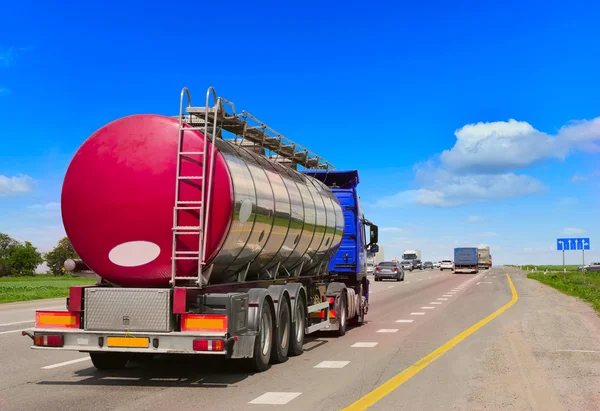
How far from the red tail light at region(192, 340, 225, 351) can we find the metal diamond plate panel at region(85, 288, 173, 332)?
0.40 metres

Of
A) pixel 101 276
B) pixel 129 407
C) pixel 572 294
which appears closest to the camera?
pixel 129 407

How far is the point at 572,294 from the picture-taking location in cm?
3453

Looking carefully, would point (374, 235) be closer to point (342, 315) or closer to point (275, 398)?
point (342, 315)

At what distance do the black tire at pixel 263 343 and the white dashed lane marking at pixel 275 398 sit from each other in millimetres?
1547

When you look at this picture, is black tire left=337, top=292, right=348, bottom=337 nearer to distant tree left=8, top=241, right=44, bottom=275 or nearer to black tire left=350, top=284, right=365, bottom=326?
black tire left=350, top=284, right=365, bottom=326

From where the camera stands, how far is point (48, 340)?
31.4ft

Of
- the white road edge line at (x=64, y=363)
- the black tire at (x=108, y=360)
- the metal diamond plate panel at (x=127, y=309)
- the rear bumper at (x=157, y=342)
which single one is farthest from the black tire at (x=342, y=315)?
the metal diamond plate panel at (x=127, y=309)

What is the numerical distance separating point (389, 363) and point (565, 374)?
2635mm

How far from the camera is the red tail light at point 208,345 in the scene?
9.03 m

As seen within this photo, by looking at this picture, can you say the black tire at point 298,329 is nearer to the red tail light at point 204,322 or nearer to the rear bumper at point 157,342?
the rear bumper at point 157,342

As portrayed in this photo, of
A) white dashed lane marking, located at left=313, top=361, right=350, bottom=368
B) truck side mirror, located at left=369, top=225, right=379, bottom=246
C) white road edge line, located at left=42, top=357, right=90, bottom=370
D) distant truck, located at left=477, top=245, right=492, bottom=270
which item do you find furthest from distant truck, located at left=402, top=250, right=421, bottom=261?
white road edge line, located at left=42, top=357, right=90, bottom=370

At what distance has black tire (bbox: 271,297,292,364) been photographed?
11.3 metres

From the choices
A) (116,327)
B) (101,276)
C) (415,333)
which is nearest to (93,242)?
(101,276)

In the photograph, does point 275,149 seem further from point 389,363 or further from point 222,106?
point 389,363
